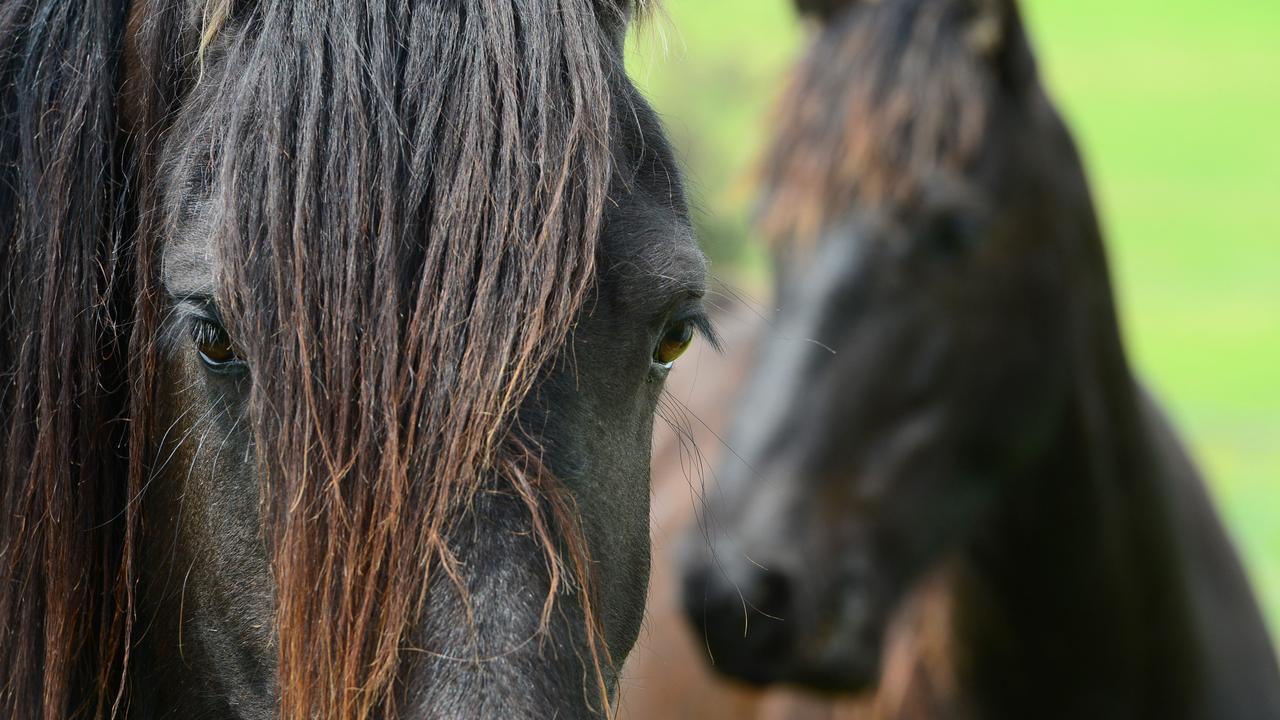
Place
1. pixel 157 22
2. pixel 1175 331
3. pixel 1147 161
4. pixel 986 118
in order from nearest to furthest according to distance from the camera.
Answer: pixel 157 22
pixel 986 118
pixel 1175 331
pixel 1147 161

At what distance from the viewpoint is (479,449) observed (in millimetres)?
1231

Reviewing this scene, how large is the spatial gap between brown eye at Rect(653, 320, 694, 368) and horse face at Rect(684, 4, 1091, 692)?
3.55ft

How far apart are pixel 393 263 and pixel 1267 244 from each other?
18578mm

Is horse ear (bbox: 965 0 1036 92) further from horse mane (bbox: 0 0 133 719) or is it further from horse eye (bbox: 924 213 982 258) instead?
horse mane (bbox: 0 0 133 719)

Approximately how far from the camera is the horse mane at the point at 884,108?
2.72m

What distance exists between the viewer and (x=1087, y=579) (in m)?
2.71

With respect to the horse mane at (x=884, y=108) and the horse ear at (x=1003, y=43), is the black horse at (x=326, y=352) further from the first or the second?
the horse ear at (x=1003, y=43)

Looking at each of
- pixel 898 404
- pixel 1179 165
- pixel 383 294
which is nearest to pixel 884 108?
pixel 898 404

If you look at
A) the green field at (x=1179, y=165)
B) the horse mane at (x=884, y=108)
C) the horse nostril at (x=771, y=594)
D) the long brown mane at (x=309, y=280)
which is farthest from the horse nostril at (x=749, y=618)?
the green field at (x=1179, y=165)

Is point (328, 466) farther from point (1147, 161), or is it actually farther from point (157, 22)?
point (1147, 161)

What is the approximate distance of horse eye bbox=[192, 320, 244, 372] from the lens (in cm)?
134

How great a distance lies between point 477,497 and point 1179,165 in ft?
65.0

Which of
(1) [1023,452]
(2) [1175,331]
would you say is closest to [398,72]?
(1) [1023,452]

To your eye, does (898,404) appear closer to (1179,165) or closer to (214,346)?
(214,346)
